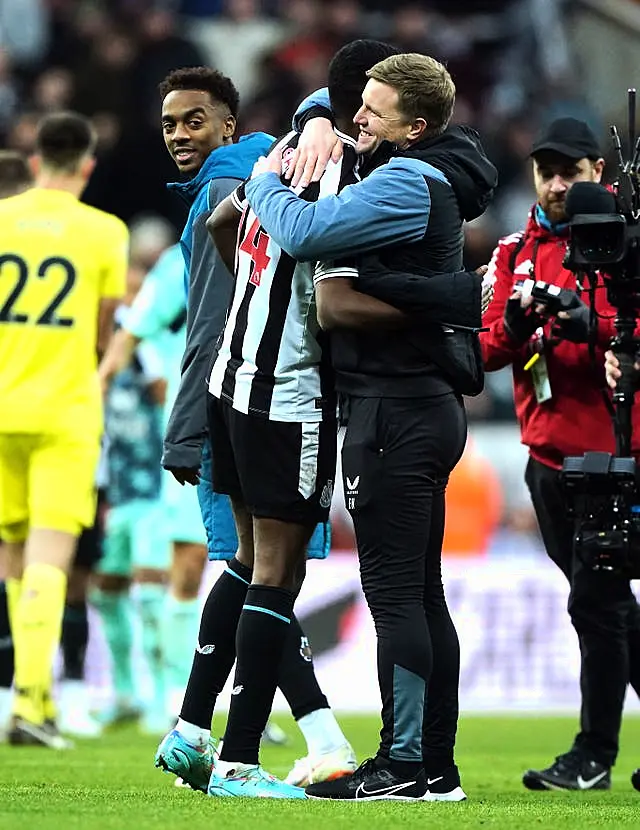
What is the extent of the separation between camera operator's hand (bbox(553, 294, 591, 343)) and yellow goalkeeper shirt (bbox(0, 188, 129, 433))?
2.76 m

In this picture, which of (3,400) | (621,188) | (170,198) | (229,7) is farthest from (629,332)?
(229,7)

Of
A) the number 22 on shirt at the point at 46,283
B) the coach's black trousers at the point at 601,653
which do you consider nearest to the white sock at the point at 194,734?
the coach's black trousers at the point at 601,653

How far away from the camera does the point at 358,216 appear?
4.84 metres

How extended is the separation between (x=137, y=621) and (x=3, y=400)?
252cm

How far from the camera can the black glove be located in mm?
6000

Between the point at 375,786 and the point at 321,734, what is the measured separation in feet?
2.56

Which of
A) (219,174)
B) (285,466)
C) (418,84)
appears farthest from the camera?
(219,174)

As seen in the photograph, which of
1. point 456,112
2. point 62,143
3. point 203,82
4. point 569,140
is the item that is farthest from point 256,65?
point 203,82

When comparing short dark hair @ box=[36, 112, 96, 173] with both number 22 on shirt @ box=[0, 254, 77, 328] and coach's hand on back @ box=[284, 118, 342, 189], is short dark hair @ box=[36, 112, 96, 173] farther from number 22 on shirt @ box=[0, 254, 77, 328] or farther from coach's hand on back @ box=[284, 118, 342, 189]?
coach's hand on back @ box=[284, 118, 342, 189]

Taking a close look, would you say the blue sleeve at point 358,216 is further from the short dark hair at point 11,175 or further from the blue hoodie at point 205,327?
the short dark hair at point 11,175

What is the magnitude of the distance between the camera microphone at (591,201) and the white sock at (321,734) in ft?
5.97

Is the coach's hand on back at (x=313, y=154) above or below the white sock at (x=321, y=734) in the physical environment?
above

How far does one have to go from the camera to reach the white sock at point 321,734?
5.74 metres

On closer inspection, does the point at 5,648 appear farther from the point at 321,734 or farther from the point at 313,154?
the point at 313,154
